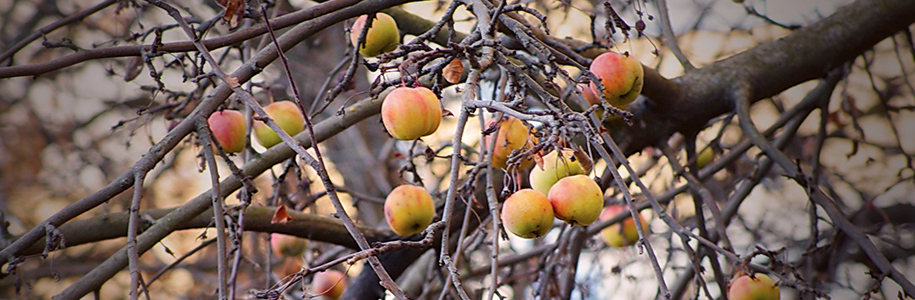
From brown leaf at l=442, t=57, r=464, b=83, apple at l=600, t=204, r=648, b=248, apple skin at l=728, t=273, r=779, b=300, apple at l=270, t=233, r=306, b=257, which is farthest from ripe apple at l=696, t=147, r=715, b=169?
brown leaf at l=442, t=57, r=464, b=83

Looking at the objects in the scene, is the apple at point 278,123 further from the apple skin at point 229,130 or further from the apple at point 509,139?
the apple at point 509,139

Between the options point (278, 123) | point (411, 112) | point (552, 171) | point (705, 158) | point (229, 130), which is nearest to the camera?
point (411, 112)

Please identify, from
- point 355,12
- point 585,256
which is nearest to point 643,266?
point 585,256

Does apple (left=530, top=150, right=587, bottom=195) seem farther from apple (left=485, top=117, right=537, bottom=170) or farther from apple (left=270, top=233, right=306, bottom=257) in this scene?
apple (left=270, top=233, right=306, bottom=257)

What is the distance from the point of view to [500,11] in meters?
1.24

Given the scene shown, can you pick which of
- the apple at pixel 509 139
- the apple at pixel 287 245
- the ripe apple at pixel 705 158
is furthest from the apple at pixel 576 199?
the ripe apple at pixel 705 158

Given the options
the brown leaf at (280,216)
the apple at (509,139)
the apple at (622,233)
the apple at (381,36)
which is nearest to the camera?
the apple at (509,139)

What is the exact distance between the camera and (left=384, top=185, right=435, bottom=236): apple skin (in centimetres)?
179

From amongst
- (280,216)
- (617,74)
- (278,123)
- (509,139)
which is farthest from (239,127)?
(617,74)

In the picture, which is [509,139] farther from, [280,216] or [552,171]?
[280,216]

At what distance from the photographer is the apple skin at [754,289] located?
1.80 meters

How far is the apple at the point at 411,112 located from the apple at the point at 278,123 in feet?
2.99

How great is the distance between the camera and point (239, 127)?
208 cm

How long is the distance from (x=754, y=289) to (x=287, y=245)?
1.57 m
